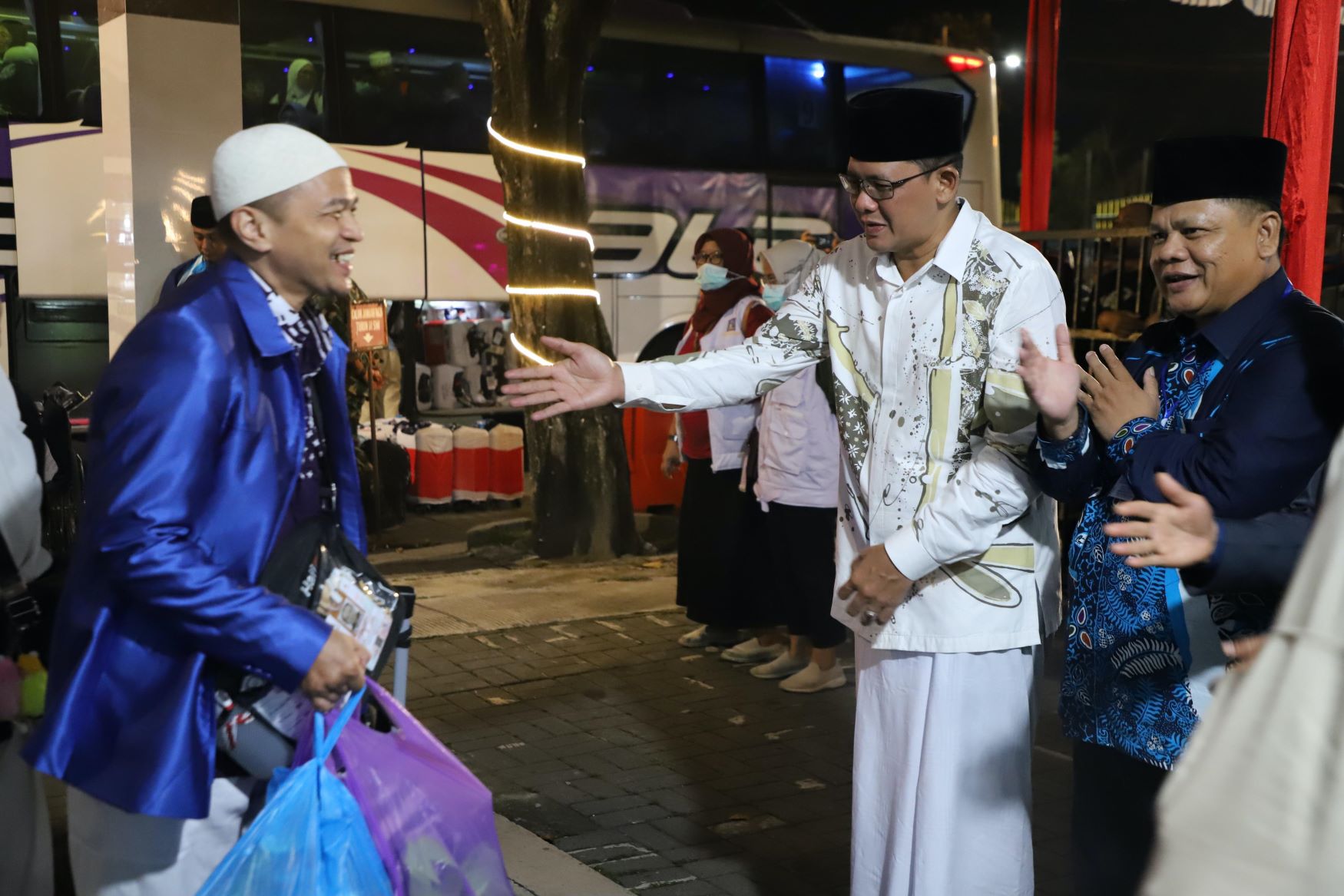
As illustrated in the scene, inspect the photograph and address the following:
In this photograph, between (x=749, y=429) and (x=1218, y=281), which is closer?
(x=1218, y=281)

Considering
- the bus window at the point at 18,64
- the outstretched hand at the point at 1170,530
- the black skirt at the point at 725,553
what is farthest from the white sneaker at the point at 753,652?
the bus window at the point at 18,64

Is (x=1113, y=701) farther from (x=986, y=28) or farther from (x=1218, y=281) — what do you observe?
(x=986, y=28)

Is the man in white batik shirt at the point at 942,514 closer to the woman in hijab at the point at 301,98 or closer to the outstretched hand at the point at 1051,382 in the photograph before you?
the outstretched hand at the point at 1051,382

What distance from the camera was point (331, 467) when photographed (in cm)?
279

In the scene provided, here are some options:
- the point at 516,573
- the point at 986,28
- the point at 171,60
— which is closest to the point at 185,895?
the point at 171,60

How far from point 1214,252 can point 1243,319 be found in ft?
0.53

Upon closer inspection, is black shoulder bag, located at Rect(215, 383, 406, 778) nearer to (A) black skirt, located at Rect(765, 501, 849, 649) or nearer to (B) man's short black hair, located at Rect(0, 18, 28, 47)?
(A) black skirt, located at Rect(765, 501, 849, 649)

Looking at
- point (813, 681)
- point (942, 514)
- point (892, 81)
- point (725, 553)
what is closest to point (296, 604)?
point (942, 514)

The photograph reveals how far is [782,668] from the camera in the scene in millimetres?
6809

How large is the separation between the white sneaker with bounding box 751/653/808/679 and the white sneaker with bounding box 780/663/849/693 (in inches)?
5.2

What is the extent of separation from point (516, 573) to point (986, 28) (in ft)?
34.4

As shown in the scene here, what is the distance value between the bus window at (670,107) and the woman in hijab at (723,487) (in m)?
6.03

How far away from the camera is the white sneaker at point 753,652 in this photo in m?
7.09

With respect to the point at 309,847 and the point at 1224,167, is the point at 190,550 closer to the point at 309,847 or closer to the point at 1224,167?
the point at 309,847
